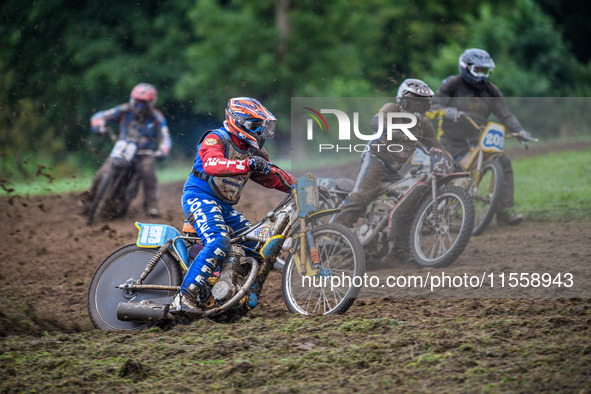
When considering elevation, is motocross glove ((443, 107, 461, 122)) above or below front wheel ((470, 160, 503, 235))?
above

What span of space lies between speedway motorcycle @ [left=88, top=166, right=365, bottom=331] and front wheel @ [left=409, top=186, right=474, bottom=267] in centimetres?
191

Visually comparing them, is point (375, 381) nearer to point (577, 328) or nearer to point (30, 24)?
point (577, 328)

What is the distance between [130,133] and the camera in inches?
471

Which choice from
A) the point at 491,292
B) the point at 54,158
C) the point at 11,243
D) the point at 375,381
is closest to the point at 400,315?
the point at 491,292

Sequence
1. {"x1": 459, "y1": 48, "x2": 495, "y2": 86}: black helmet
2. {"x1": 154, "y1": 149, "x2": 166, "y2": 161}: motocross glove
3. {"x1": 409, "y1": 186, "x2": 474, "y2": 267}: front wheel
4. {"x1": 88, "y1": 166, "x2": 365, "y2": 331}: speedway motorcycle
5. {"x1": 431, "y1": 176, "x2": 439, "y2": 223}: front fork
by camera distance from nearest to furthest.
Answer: {"x1": 88, "y1": 166, "x2": 365, "y2": 331}: speedway motorcycle, {"x1": 409, "y1": 186, "x2": 474, "y2": 267}: front wheel, {"x1": 431, "y1": 176, "x2": 439, "y2": 223}: front fork, {"x1": 459, "y1": 48, "x2": 495, "y2": 86}: black helmet, {"x1": 154, "y1": 149, "x2": 166, "y2": 161}: motocross glove

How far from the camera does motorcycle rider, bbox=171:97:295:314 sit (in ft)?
20.2

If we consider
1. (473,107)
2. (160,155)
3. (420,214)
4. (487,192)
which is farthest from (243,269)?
(160,155)

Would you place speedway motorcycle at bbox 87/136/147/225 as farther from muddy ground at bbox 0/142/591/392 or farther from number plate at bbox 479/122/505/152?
number plate at bbox 479/122/505/152

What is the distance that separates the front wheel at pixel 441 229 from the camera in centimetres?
791

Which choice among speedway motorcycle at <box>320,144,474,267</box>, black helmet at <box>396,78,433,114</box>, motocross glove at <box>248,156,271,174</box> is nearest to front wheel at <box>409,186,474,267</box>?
speedway motorcycle at <box>320,144,474,267</box>

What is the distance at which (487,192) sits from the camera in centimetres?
995

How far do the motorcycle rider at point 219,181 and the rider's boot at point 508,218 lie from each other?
480 centimetres

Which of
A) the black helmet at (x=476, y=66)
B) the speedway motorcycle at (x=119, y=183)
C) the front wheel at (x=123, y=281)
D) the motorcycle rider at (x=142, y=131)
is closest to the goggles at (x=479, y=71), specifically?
the black helmet at (x=476, y=66)

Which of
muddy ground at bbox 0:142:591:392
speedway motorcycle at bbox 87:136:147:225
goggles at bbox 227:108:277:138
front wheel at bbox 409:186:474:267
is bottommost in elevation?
muddy ground at bbox 0:142:591:392
